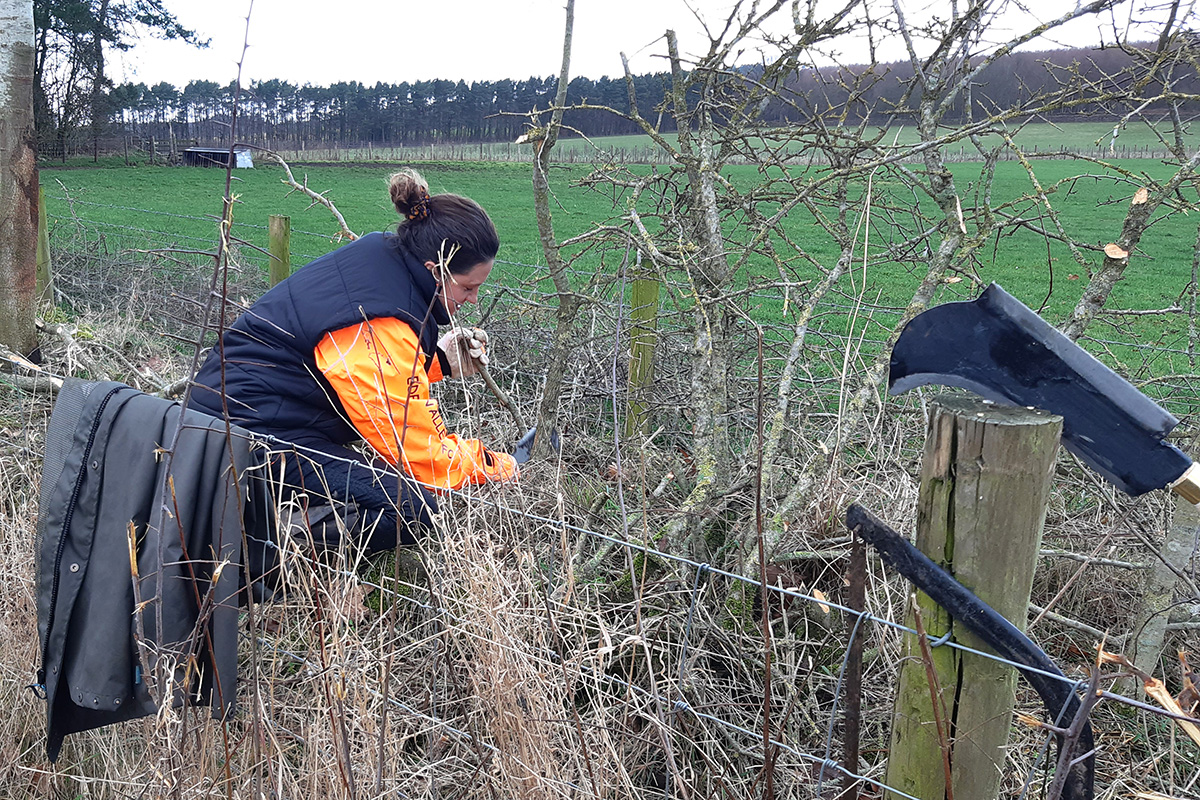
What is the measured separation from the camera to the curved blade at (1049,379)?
4.16 ft

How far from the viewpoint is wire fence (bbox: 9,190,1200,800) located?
5.97ft

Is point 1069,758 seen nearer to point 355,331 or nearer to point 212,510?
point 212,510

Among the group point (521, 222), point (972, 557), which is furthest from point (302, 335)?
point (521, 222)

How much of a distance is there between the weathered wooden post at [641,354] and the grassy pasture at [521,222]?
2.23ft

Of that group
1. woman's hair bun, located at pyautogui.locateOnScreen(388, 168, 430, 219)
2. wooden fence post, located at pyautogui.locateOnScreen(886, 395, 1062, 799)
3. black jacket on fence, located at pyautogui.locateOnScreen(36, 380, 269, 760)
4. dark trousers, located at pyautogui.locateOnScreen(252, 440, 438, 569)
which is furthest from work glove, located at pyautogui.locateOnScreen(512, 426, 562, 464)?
wooden fence post, located at pyautogui.locateOnScreen(886, 395, 1062, 799)

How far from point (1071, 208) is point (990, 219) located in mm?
32681

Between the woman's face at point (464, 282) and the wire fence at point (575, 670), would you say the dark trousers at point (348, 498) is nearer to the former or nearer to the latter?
the wire fence at point (575, 670)

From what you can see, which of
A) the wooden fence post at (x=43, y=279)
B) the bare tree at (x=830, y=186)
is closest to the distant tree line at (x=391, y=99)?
the bare tree at (x=830, y=186)


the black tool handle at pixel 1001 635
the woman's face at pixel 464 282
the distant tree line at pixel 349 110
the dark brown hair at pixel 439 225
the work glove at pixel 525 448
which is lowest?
the work glove at pixel 525 448

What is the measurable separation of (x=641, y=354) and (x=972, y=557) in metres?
2.63

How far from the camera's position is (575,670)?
1838 mm

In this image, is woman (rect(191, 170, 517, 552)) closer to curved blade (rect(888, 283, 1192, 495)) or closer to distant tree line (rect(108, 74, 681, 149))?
curved blade (rect(888, 283, 1192, 495))

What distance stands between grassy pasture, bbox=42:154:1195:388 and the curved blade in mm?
1456

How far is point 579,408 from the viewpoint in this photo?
171 inches
